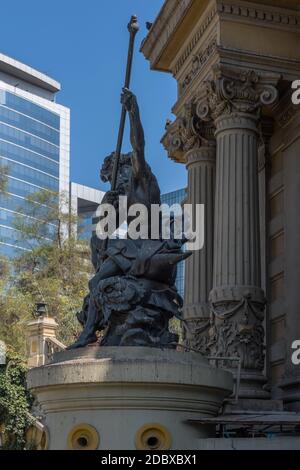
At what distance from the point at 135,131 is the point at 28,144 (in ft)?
414

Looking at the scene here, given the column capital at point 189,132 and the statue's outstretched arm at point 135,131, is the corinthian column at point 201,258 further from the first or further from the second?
the statue's outstretched arm at point 135,131

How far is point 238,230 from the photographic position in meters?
19.6

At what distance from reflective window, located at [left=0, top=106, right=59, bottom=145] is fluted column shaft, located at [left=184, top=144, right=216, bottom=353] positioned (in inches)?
4477

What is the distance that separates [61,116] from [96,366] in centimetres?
13950

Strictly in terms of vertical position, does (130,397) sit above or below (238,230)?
below

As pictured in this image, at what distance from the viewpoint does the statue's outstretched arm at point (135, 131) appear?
565 inches

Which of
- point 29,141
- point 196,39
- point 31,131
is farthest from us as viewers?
point 31,131

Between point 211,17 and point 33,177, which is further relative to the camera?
point 33,177

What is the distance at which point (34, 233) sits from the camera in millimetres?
48156

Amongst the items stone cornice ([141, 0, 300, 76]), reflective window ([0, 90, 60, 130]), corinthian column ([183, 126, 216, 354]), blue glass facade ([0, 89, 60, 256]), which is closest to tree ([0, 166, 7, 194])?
stone cornice ([141, 0, 300, 76])

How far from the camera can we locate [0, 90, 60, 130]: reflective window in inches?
5300

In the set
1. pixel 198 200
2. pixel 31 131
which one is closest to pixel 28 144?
pixel 31 131

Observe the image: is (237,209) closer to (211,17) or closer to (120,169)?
(211,17)
